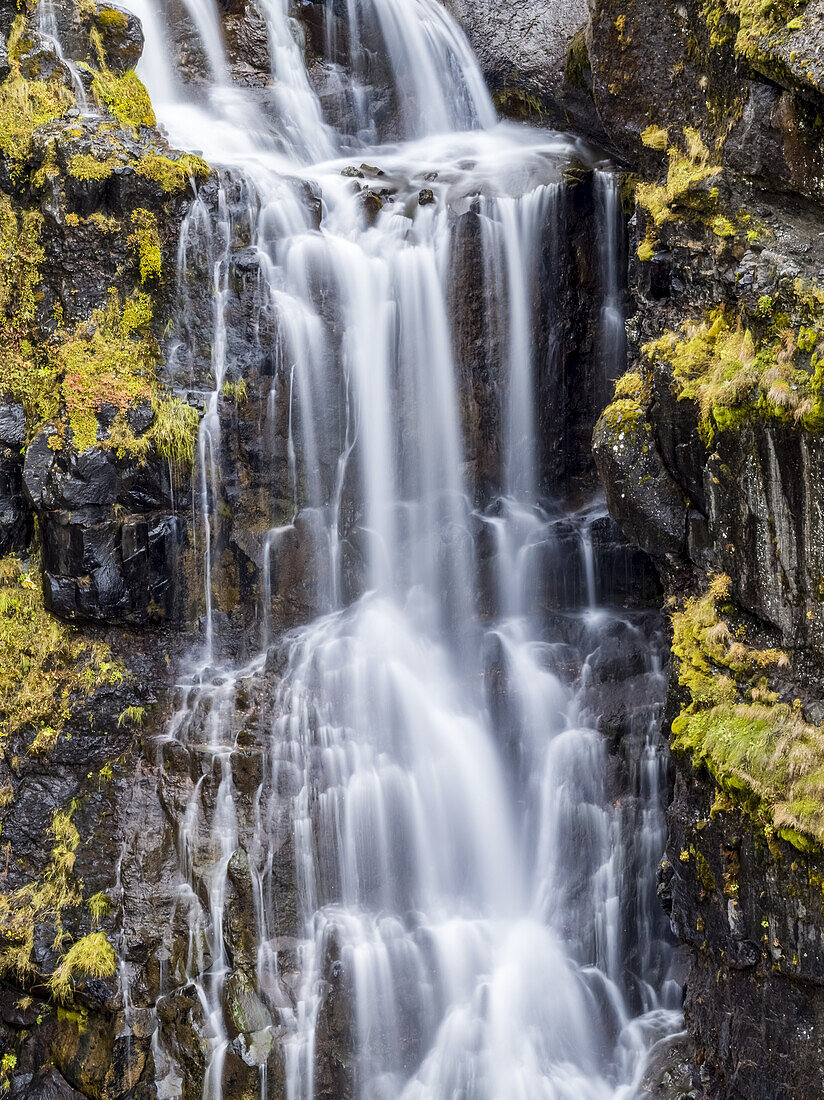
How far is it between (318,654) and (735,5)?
678 cm

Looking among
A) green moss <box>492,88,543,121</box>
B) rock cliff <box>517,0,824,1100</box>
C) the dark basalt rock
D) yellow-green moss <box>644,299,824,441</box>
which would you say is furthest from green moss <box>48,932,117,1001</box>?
green moss <box>492,88,543,121</box>

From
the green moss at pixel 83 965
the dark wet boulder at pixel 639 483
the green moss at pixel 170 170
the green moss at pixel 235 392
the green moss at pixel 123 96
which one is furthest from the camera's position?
the green moss at pixel 123 96

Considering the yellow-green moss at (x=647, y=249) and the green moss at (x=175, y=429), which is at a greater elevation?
the yellow-green moss at (x=647, y=249)

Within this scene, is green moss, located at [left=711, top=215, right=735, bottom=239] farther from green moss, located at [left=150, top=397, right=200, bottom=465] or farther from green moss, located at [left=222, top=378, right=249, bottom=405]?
green moss, located at [left=150, top=397, right=200, bottom=465]

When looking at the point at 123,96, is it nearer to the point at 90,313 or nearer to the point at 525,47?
the point at 90,313

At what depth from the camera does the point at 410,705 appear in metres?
9.23

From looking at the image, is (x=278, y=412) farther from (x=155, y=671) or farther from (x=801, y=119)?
(x=801, y=119)

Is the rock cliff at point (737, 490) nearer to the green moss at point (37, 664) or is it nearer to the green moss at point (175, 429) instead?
the green moss at point (175, 429)

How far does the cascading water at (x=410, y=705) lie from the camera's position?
775cm

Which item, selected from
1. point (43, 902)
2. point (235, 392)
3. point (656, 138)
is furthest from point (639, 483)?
point (43, 902)

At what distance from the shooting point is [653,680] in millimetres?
9062

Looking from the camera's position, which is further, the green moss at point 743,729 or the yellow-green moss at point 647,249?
the yellow-green moss at point 647,249

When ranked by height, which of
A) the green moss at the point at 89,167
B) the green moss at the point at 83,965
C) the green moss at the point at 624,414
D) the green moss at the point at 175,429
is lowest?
the green moss at the point at 83,965

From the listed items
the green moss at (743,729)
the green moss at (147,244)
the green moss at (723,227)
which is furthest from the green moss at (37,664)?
the green moss at (723,227)
